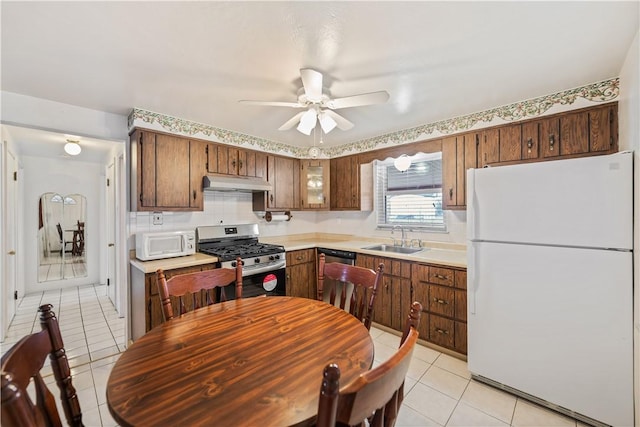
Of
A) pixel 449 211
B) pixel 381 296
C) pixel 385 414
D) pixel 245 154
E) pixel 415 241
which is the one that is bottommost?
pixel 381 296

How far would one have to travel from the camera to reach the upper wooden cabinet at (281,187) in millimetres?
3676

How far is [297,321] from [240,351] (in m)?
0.38

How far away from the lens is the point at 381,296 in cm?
306

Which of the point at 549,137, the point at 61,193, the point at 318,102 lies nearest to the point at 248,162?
the point at 318,102

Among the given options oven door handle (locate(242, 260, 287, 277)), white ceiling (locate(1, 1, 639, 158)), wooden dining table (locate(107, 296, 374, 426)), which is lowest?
oven door handle (locate(242, 260, 287, 277))

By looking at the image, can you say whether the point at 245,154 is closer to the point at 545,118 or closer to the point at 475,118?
the point at 475,118

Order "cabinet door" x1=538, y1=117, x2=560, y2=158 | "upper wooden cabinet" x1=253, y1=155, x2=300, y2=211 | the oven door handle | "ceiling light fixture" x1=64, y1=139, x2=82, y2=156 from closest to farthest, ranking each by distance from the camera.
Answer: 1. "cabinet door" x1=538, y1=117, x2=560, y2=158
2. the oven door handle
3. "ceiling light fixture" x1=64, y1=139, x2=82, y2=156
4. "upper wooden cabinet" x1=253, y1=155, x2=300, y2=211

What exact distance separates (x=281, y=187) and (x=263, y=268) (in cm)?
130

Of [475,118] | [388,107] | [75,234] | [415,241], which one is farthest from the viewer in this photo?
[75,234]

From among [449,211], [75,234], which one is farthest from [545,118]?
[75,234]

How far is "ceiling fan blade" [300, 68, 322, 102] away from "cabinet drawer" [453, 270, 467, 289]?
75.7 inches

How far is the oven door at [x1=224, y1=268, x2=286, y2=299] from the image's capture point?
9.27 ft

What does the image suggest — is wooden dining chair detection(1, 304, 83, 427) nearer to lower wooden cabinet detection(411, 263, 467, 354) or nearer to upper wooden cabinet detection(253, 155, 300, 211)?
lower wooden cabinet detection(411, 263, 467, 354)

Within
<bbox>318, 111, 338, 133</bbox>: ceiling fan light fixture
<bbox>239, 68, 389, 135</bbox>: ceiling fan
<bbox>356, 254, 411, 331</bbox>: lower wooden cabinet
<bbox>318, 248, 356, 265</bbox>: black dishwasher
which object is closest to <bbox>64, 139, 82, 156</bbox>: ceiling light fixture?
<bbox>239, 68, 389, 135</bbox>: ceiling fan
